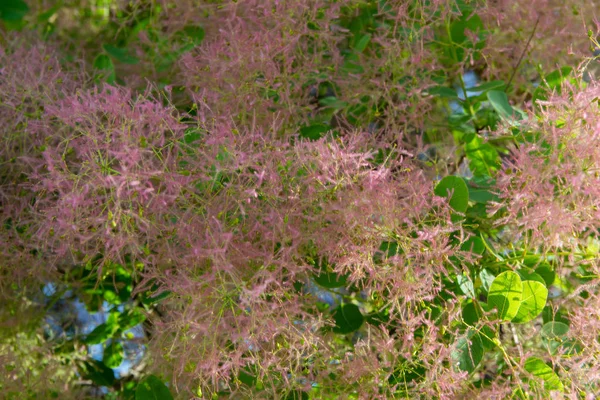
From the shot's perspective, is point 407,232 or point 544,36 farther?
point 544,36

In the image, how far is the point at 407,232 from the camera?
2.62 ft

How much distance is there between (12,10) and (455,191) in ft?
2.66

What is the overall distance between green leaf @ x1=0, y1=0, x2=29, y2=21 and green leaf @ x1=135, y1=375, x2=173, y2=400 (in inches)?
26.5

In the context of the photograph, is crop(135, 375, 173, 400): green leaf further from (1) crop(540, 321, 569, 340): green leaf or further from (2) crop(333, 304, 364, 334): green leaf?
(1) crop(540, 321, 569, 340): green leaf

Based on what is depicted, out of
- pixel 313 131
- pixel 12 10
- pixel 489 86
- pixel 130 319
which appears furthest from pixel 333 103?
pixel 12 10

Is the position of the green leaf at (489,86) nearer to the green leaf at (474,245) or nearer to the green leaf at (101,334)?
the green leaf at (474,245)

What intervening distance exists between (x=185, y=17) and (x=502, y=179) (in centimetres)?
61

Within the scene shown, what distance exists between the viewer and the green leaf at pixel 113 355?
44.3 inches

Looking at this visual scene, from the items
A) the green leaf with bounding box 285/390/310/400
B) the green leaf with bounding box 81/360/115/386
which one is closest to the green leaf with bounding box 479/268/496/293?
the green leaf with bounding box 285/390/310/400

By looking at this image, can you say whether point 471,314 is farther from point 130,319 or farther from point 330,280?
point 130,319

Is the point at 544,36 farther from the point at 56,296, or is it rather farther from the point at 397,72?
the point at 56,296

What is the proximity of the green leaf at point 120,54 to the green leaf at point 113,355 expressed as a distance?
467 millimetres

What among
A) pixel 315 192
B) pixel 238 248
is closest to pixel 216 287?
pixel 238 248

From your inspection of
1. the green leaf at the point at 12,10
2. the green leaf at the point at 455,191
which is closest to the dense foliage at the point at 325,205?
the green leaf at the point at 455,191
